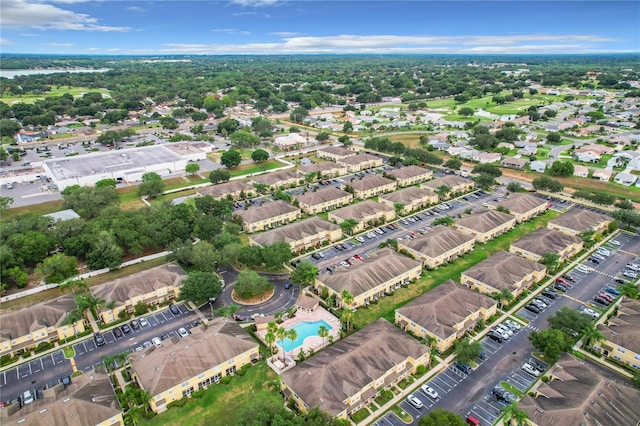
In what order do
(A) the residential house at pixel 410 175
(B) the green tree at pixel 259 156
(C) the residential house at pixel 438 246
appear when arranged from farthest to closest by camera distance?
(B) the green tree at pixel 259 156
(A) the residential house at pixel 410 175
(C) the residential house at pixel 438 246

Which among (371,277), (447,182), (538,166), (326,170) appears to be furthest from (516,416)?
(538,166)

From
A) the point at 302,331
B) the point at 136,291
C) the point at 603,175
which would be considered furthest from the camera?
the point at 603,175

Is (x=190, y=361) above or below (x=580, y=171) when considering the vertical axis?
below

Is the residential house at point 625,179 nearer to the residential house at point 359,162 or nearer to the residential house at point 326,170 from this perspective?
the residential house at point 359,162

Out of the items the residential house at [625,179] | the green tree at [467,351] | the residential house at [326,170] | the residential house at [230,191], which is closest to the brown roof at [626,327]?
the green tree at [467,351]

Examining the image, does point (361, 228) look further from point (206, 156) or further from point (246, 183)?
point (206, 156)

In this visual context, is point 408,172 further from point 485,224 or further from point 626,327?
point 626,327
